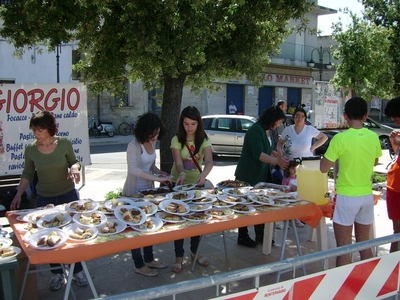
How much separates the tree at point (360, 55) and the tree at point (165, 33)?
392 centimetres

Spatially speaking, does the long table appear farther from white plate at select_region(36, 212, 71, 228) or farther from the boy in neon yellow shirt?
the boy in neon yellow shirt

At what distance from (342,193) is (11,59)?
19.2 metres

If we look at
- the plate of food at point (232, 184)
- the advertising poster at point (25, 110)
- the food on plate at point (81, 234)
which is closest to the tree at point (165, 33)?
the advertising poster at point (25, 110)

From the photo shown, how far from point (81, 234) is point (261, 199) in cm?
169

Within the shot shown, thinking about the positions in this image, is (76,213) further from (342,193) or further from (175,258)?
(342,193)

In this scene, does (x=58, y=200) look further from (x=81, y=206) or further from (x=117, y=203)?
(x=117, y=203)

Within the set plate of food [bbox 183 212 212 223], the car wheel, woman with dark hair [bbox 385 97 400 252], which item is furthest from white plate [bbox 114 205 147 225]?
the car wheel

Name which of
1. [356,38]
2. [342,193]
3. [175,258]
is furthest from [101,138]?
[342,193]

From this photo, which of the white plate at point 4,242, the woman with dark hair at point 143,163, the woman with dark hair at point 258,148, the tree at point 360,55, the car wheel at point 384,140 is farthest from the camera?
the car wheel at point 384,140

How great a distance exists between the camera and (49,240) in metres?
2.65

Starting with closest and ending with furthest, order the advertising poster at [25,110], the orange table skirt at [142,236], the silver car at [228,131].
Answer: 1. the orange table skirt at [142,236]
2. the advertising poster at [25,110]
3. the silver car at [228,131]

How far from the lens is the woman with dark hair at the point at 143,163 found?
4.09 metres

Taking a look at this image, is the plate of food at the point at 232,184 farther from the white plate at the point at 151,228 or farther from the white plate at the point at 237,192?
the white plate at the point at 151,228

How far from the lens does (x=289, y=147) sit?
591cm
